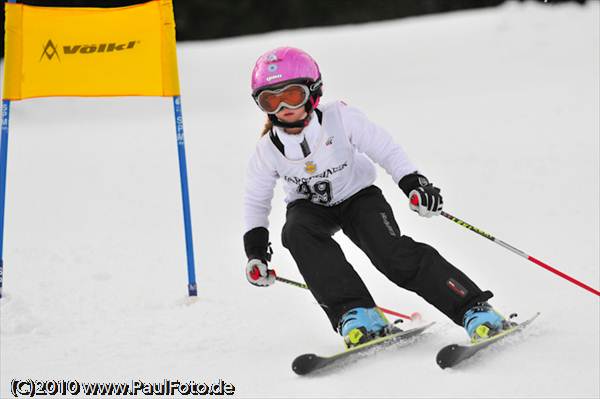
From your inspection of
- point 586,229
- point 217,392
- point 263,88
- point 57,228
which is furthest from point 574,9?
point 217,392

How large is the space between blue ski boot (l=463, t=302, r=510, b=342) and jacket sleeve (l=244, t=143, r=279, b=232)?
1350mm

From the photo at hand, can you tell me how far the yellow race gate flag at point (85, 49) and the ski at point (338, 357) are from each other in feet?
9.18

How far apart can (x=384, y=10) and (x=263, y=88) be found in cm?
2661

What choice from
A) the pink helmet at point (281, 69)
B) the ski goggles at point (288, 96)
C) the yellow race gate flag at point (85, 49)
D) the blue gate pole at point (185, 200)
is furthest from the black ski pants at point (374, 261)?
the yellow race gate flag at point (85, 49)

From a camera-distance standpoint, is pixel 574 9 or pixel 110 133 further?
pixel 574 9

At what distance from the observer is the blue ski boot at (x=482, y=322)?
3754 millimetres

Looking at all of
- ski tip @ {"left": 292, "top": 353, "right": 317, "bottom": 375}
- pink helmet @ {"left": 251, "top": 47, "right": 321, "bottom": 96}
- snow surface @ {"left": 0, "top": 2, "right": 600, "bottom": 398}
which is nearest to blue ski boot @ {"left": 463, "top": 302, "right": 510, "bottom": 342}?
snow surface @ {"left": 0, "top": 2, "right": 600, "bottom": 398}

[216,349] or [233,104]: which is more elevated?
[233,104]

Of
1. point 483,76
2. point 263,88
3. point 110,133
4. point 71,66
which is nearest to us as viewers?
point 263,88

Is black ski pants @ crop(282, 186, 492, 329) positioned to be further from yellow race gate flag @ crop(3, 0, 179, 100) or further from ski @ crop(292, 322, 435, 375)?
yellow race gate flag @ crop(3, 0, 179, 100)

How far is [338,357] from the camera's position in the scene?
372cm

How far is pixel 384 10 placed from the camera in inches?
1174

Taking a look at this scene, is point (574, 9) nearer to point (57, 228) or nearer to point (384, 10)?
point (57, 228)

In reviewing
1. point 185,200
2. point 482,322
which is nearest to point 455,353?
point 482,322
